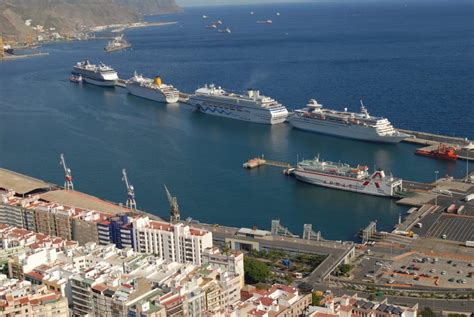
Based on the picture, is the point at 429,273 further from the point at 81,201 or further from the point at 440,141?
the point at 440,141

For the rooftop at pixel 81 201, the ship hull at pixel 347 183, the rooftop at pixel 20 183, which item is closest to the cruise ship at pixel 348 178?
the ship hull at pixel 347 183

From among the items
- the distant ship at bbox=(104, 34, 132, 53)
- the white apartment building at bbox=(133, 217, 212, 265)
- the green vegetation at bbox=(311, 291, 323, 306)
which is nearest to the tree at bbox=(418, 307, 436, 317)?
the green vegetation at bbox=(311, 291, 323, 306)

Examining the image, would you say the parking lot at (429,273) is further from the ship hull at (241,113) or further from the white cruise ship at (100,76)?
the white cruise ship at (100,76)

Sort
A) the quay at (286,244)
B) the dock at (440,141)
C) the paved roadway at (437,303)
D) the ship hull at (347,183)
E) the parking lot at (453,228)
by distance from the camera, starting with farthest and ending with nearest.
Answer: the dock at (440,141) → the ship hull at (347,183) → the parking lot at (453,228) → the quay at (286,244) → the paved roadway at (437,303)

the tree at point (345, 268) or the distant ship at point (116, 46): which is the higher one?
the distant ship at point (116, 46)

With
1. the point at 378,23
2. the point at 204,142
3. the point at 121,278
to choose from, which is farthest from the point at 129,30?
the point at 121,278

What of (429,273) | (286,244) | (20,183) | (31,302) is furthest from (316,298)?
(20,183)
